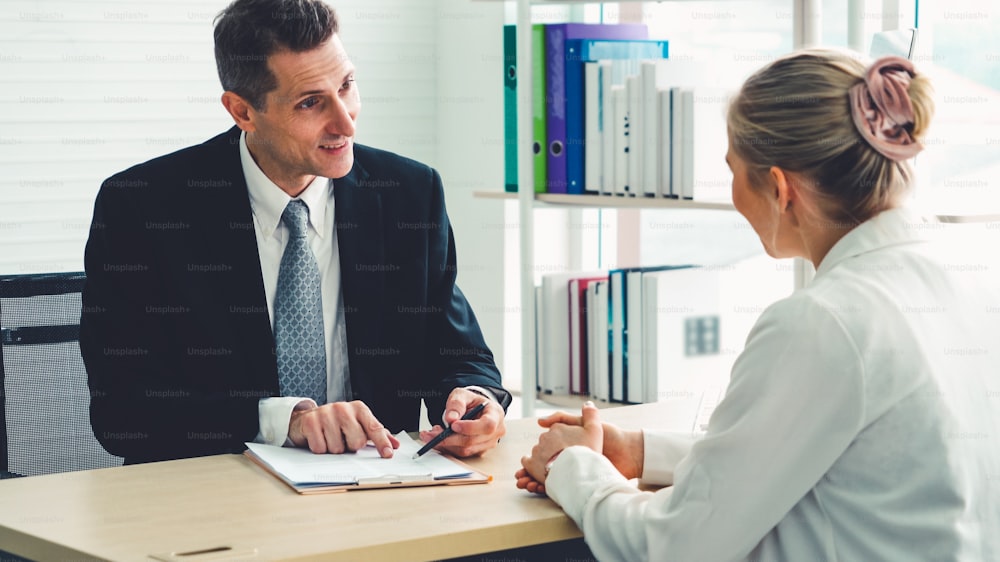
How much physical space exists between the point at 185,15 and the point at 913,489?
291 cm

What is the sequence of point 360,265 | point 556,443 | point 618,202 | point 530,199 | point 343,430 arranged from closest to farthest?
point 556,443 < point 343,430 < point 360,265 < point 618,202 < point 530,199

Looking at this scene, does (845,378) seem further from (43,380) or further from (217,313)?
(43,380)

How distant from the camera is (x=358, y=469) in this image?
1.74 metres

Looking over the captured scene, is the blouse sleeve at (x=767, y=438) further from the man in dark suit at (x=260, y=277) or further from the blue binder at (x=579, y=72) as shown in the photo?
the blue binder at (x=579, y=72)

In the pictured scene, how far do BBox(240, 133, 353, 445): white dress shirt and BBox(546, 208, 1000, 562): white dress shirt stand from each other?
92cm

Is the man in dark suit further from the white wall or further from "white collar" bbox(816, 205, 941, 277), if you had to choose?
the white wall

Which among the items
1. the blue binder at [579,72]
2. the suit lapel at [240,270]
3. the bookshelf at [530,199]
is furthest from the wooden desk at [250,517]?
the blue binder at [579,72]

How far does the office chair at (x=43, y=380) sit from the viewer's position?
86.4 inches

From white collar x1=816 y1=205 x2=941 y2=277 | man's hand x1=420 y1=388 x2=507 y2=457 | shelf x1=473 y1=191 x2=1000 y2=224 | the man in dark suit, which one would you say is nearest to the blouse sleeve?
white collar x1=816 y1=205 x2=941 y2=277

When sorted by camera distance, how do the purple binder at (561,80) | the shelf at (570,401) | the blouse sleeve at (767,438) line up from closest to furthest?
1. the blouse sleeve at (767,438)
2. the purple binder at (561,80)
3. the shelf at (570,401)

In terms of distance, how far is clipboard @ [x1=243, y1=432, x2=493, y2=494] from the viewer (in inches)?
66.0

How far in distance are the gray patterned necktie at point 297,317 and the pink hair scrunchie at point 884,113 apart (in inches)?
42.9

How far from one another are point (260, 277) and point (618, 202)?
44.3 inches

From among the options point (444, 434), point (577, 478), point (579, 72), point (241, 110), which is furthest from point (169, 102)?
point (577, 478)
